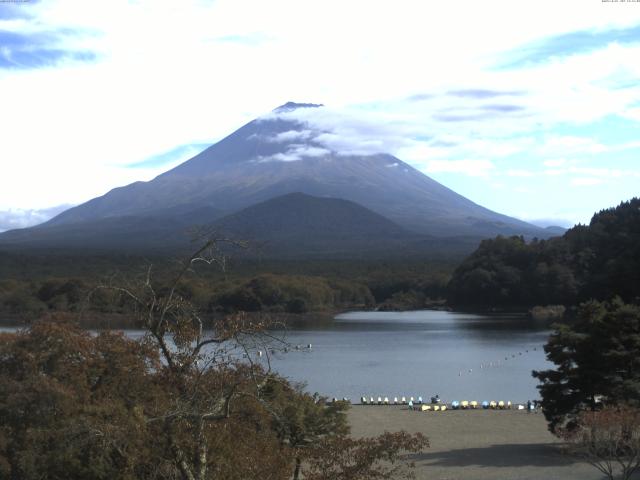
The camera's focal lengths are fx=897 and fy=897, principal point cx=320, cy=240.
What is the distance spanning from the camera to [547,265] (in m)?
64.0

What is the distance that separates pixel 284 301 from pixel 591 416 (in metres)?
53.6

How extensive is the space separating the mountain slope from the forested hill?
7257 cm

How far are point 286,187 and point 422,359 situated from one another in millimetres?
133981

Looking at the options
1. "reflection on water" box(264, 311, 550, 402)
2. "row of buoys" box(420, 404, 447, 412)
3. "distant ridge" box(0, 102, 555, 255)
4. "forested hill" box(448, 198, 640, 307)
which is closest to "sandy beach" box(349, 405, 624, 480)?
"row of buoys" box(420, 404, 447, 412)

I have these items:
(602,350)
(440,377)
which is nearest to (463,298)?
(440,377)

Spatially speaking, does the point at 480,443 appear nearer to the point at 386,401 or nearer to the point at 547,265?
the point at 386,401

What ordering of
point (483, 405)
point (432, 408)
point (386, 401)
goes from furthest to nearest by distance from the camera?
point (386, 401) → point (483, 405) → point (432, 408)

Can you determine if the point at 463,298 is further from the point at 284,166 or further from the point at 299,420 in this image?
the point at 284,166

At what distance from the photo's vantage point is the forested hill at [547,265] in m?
58.8

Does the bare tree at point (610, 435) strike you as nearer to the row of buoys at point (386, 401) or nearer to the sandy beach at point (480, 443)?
the sandy beach at point (480, 443)

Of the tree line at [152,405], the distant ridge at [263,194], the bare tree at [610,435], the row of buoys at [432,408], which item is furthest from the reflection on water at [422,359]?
the distant ridge at [263,194]

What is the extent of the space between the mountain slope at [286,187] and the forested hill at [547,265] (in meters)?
72.6

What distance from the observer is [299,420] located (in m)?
13.1

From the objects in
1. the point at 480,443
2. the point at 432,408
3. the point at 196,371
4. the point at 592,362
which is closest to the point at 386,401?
the point at 432,408
